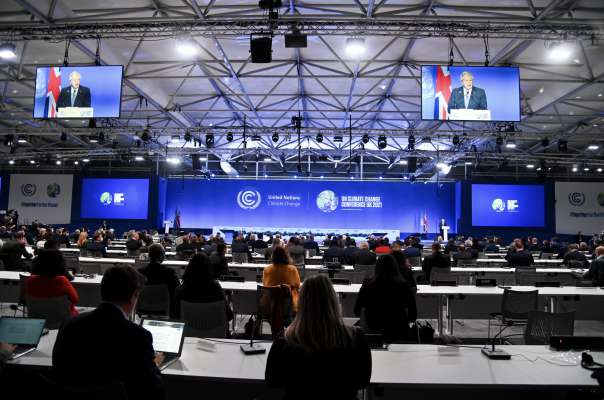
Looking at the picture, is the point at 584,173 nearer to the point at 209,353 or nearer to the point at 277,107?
the point at 277,107

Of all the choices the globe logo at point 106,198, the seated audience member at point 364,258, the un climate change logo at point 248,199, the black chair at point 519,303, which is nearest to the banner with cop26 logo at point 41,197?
the globe logo at point 106,198

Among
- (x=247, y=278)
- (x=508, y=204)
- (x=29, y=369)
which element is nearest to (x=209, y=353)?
(x=29, y=369)

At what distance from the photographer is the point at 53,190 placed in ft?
78.4

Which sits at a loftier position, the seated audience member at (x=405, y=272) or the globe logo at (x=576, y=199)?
the globe logo at (x=576, y=199)

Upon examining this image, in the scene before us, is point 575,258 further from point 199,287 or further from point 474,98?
point 199,287

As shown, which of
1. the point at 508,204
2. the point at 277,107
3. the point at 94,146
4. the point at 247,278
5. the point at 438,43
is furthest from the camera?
the point at 508,204

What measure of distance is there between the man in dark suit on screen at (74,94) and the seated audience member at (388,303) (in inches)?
240

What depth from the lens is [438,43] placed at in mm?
9656

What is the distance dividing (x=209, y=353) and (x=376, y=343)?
3.82 feet

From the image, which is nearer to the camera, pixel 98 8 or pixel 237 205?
pixel 98 8

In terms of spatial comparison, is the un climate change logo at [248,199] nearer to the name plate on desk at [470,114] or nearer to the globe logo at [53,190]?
the globe logo at [53,190]

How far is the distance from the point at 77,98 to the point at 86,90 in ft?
0.73

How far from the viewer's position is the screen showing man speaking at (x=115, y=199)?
2312 cm

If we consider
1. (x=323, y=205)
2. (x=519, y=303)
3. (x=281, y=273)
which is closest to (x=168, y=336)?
(x=281, y=273)
